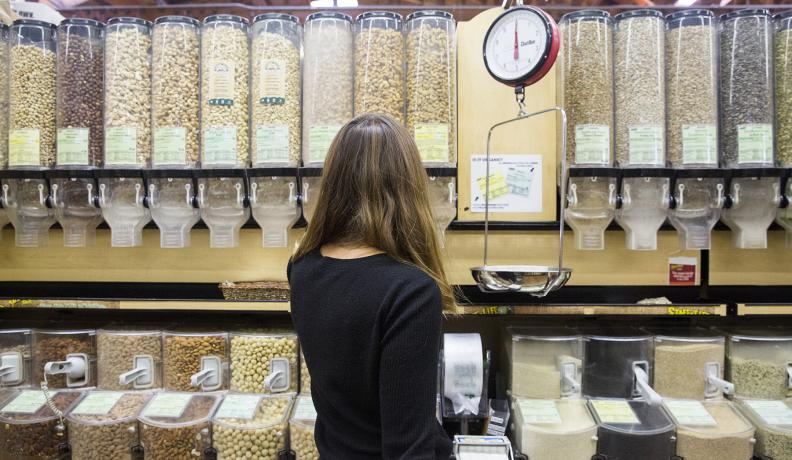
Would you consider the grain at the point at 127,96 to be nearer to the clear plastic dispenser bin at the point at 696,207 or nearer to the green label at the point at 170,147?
the green label at the point at 170,147

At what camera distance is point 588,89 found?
59.5 inches

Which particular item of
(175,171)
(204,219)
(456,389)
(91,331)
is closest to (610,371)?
(456,389)

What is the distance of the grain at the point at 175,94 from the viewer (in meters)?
1.51

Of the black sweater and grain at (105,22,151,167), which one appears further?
grain at (105,22,151,167)

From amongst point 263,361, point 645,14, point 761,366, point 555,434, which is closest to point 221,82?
point 263,361

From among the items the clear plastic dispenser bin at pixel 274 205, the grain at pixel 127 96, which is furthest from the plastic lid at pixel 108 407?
the grain at pixel 127 96

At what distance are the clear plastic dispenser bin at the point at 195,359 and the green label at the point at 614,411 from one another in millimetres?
1187

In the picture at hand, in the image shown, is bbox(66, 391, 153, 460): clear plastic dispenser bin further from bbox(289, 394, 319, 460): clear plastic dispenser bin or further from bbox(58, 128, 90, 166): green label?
bbox(58, 128, 90, 166): green label

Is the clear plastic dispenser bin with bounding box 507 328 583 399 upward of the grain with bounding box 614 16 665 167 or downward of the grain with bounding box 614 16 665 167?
downward

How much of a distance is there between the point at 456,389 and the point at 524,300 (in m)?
0.41

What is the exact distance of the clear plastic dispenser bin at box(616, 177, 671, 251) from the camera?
151cm

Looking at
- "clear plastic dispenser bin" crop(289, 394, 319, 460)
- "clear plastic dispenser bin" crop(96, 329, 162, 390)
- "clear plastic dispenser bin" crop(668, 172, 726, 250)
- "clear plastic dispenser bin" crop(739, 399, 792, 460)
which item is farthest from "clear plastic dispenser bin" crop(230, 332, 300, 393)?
"clear plastic dispenser bin" crop(739, 399, 792, 460)

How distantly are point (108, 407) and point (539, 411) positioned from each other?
4.38ft

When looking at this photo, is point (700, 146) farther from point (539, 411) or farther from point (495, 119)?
point (539, 411)
